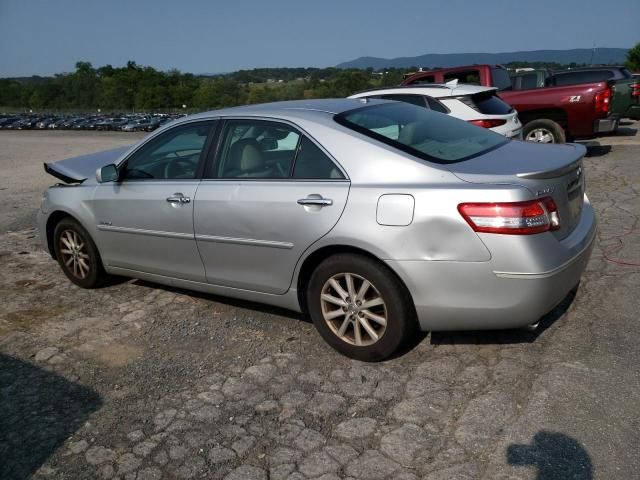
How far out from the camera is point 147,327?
440 centimetres

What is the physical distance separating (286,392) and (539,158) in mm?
2036

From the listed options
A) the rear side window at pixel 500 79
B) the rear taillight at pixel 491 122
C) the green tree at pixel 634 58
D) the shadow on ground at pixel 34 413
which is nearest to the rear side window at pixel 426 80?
the rear side window at pixel 500 79

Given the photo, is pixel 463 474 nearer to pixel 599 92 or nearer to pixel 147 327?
pixel 147 327

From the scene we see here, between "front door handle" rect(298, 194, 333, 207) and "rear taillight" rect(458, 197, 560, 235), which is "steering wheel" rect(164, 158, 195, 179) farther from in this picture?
"rear taillight" rect(458, 197, 560, 235)

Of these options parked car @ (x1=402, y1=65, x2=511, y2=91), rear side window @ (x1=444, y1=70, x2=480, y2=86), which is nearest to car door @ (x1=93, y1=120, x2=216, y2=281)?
parked car @ (x1=402, y1=65, x2=511, y2=91)

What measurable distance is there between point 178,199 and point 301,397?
5.73 feet

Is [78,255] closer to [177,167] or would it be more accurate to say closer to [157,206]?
[157,206]

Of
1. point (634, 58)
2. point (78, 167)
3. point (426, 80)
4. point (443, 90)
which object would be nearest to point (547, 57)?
point (634, 58)

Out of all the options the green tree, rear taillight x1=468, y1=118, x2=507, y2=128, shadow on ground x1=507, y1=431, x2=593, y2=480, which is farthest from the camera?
the green tree

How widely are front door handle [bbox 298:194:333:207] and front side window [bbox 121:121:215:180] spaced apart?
1.05 m

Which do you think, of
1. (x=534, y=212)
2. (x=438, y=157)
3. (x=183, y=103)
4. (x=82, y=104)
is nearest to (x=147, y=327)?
(x=438, y=157)

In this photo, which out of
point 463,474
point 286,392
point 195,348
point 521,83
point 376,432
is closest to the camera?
point 463,474

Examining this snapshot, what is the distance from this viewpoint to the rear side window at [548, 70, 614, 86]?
14.0 metres

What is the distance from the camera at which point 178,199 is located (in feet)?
13.8
